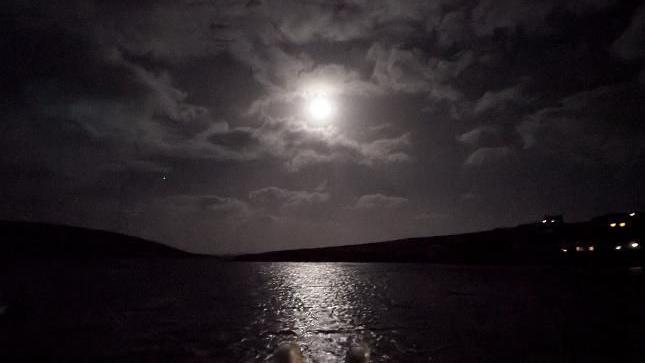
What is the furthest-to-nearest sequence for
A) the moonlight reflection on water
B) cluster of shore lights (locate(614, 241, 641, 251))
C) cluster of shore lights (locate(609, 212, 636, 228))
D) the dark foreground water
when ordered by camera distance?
cluster of shore lights (locate(609, 212, 636, 228))
cluster of shore lights (locate(614, 241, 641, 251))
the moonlight reflection on water
the dark foreground water

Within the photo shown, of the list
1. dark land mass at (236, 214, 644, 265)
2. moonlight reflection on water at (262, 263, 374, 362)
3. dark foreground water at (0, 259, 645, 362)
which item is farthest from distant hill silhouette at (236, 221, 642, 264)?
moonlight reflection on water at (262, 263, 374, 362)

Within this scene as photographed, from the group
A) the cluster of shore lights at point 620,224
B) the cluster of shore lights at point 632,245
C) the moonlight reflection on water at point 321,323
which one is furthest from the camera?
the cluster of shore lights at point 620,224

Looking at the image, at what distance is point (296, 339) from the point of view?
2334 cm

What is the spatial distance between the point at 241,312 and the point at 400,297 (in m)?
22.6

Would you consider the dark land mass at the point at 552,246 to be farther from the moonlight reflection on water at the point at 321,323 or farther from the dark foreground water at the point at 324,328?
the moonlight reflection on water at the point at 321,323

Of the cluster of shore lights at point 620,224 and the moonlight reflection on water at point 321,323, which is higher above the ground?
the cluster of shore lights at point 620,224

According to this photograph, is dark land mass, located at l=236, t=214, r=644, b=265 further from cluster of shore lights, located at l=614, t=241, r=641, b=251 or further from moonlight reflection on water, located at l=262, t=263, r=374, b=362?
moonlight reflection on water, located at l=262, t=263, r=374, b=362

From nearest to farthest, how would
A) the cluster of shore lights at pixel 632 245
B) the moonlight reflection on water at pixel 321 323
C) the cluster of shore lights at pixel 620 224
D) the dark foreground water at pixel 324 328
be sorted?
1. the dark foreground water at pixel 324 328
2. the moonlight reflection on water at pixel 321 323
3. the cluster of shore lights at pixel 632 245
4. the cluster of shore lights at pixel 620 224

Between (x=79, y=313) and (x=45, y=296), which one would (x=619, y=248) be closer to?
(x=79, y=313)

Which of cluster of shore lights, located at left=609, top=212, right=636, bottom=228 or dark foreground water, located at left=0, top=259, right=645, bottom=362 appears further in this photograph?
cluster of shore lights, located at left=609, top=212, right=636, bottom=228

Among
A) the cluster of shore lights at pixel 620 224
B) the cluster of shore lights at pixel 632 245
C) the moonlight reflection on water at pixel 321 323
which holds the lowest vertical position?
the moonlight reflection on water at pixel 321 323

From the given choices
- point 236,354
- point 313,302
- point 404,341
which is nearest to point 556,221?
point 313,302

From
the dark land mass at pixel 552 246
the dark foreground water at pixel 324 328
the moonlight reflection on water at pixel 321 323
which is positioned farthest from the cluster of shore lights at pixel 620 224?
the moonlight reflection on water at pixel 321 323

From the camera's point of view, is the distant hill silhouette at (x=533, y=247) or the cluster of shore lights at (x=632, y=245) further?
the distant hill silhouette at (x=533, y=247)
